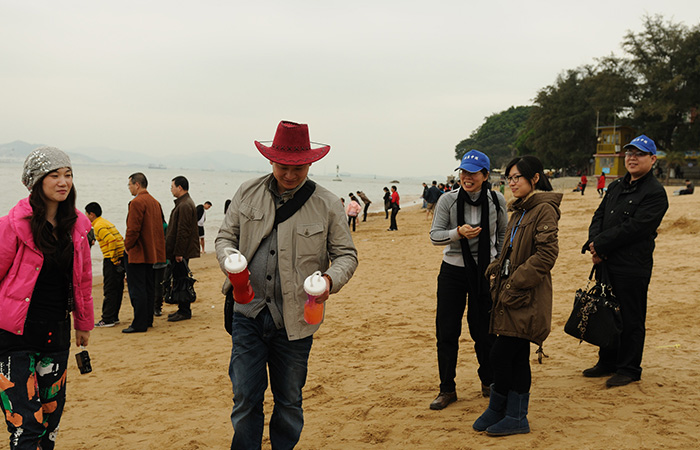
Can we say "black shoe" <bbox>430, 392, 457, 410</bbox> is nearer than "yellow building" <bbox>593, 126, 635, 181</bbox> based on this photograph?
Yes

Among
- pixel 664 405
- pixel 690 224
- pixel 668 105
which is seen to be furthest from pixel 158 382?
pixel 668 105

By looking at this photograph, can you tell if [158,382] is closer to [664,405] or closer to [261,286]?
[261,286]

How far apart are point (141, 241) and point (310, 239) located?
15.5ft

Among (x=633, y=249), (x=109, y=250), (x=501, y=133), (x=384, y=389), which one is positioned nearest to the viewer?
(x=633, y=249)

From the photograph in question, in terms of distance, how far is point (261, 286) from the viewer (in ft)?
9.70

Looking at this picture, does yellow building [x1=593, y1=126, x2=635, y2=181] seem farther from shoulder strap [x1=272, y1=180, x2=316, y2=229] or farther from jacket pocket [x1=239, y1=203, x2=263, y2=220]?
jacket pocket [x1=239, y1=203, x2=263, y2=220]

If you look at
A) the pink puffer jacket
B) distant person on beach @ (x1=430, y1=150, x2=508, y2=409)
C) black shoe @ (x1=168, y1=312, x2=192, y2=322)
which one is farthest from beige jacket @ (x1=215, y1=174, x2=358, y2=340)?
black shoe @ (x1=168, y1=312, x2=192, y2=322)

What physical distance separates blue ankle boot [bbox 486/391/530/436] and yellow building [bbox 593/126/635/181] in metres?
50.4

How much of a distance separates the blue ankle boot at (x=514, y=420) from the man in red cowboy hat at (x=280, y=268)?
1358mm

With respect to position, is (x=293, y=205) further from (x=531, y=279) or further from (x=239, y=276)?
(x=531, y=279)

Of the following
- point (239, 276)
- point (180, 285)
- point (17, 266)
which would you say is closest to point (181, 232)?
point (180, 285)

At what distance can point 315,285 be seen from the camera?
8.71 ft

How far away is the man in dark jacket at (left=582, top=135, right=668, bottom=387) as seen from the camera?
4273 mm

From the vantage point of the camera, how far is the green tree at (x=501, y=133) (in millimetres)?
102375
